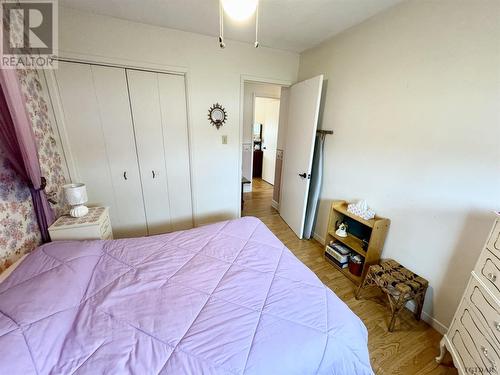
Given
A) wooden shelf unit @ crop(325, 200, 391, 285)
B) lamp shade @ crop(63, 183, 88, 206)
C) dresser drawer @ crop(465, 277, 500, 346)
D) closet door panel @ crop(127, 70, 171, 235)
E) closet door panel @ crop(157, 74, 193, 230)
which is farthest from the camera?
closet door panel @ crop(157, 74, 193, 230)

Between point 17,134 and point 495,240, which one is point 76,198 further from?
point 495,240

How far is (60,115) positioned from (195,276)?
2066 millimetres

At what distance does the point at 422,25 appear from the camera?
4.69ft

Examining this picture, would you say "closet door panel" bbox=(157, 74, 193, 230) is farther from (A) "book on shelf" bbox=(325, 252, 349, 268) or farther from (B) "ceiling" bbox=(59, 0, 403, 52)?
(A) "book on shelf" bbox=(325, 252, 349, 268)

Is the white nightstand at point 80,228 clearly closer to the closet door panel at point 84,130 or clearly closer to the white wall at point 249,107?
the closet door panel at point 84,130

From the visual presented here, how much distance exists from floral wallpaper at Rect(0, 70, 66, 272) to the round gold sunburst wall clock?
153 cm

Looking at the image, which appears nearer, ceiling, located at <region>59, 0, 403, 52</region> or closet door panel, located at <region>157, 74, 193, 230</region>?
ceiling, located at <region>59, 0, 403, 52</region>

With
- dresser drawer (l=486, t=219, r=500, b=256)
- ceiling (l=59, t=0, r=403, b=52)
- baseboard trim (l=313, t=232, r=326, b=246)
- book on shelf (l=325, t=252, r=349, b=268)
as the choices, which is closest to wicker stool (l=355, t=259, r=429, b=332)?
book on shelf (l=325, t=252, r=349, b=268)

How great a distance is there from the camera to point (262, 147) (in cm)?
544

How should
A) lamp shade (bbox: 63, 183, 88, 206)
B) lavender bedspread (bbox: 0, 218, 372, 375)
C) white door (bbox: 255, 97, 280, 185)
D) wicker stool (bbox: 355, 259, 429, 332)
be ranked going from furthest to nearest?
white door (bbox: 255, 97, 280, 185), lamp shade (bbox: 63, 183, 88, 206), wicker stool (bbox: 355, 259, 429, 332), lavender bedspread (bbox: 0, 218, 372, 375)

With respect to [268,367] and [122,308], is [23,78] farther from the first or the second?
[268,367]

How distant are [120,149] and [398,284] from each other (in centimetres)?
286

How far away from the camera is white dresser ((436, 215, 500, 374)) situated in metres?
0.95

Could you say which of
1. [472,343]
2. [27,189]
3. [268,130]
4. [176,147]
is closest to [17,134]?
[27,189]
